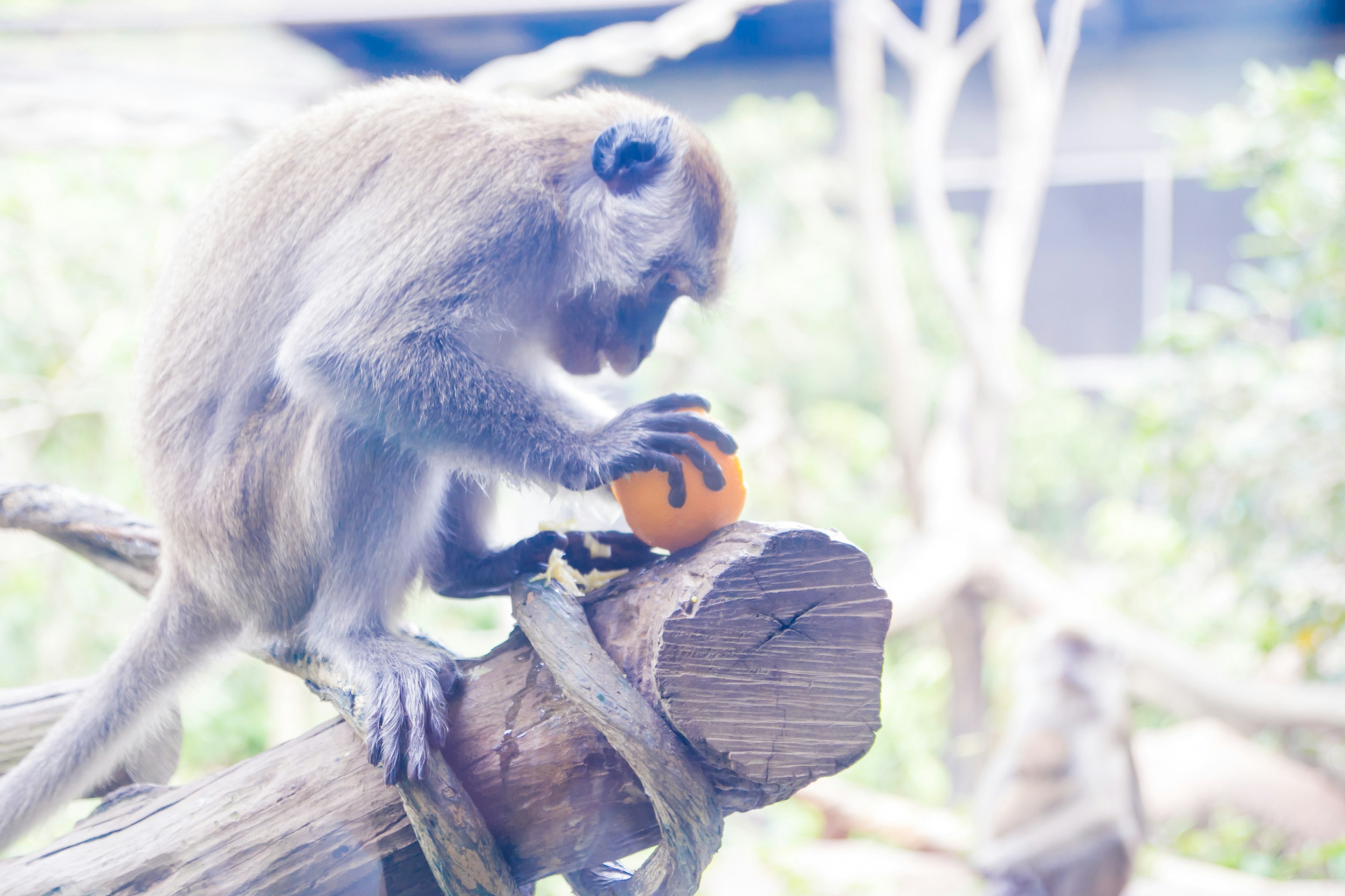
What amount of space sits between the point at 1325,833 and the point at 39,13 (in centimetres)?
841

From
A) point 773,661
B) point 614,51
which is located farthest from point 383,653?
point 614,51

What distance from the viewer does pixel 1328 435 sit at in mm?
3949

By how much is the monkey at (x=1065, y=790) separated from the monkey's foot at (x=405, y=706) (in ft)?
10.3

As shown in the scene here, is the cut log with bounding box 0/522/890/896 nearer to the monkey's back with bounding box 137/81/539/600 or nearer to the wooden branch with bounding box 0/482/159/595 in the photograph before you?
the monkey's back with bounding box 137/81/539/600

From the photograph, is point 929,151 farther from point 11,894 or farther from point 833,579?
point 11,894

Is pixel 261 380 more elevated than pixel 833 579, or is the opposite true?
pixel 261 380

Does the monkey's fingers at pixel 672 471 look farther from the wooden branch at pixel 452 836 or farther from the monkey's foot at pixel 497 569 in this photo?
the wooden branch at pixel 452 836

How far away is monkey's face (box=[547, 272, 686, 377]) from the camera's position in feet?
6.95

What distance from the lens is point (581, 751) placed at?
1.42m

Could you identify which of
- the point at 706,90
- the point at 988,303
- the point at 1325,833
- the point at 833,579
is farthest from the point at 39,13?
the point at 1325,833

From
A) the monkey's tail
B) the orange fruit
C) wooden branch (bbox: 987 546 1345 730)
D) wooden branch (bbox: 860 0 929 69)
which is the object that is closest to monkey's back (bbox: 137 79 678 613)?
the monkey's tail

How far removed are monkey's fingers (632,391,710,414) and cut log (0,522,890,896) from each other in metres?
0.32

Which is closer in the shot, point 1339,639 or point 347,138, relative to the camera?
point 347,138

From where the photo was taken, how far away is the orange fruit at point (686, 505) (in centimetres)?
156
